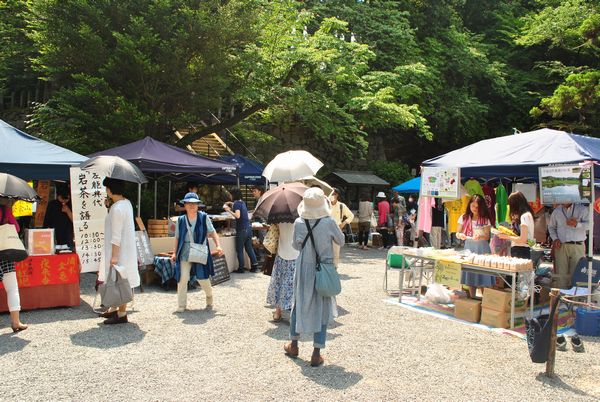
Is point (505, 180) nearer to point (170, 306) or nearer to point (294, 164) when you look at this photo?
point (294, 164)

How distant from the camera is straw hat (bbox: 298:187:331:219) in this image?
450 centimetres

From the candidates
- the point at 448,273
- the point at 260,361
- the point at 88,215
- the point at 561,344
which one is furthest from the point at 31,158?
the point at 561,344

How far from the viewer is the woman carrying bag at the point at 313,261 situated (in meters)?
4.52

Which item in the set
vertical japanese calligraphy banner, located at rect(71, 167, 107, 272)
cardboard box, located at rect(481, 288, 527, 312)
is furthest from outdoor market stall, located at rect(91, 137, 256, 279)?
cardboard box, located at rect(481, 288, 527, 312)

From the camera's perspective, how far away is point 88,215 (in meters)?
7.11

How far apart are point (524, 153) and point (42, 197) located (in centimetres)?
924

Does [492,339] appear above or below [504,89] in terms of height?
below

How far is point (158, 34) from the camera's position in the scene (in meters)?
11.8

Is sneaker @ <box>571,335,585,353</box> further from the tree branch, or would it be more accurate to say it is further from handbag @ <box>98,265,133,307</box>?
the tree branch

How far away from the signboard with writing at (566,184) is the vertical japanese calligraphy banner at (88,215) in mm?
6149

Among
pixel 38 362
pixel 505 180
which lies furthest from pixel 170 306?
pixel 505 180

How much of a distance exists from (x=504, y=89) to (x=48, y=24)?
18766 millimetres

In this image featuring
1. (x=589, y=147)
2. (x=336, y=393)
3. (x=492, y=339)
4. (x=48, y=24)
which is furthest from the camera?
(x=48, y=24)

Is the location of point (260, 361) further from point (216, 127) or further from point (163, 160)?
point (216, 127)
